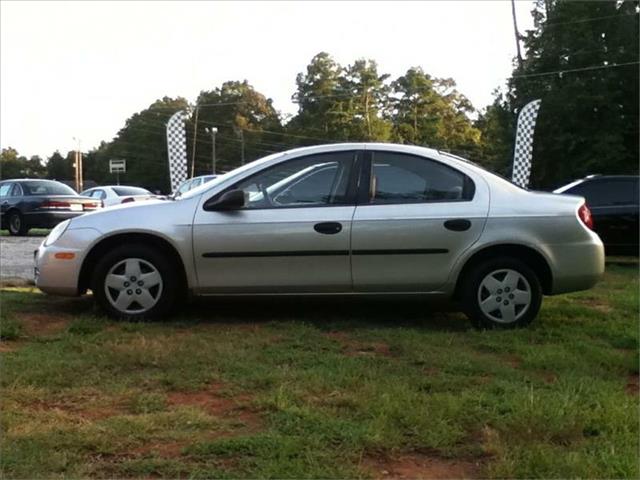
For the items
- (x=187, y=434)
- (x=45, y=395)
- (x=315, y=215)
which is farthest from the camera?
(x=315, y=215)

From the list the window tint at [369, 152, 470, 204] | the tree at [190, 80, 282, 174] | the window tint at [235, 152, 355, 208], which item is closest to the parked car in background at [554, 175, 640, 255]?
the window tint at [369, 152, 470, 204]

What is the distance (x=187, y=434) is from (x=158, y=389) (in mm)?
688

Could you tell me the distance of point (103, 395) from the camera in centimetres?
359

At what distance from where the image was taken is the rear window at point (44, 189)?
15141 millimetres

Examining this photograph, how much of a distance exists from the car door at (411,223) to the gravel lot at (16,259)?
4.09 metres

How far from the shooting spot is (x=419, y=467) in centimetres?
285

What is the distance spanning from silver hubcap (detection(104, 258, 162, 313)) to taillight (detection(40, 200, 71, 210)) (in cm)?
1054

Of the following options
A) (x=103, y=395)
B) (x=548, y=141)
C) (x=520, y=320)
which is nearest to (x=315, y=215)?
(x=520, y=320)

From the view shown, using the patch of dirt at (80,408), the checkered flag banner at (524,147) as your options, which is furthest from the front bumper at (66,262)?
the checkered flag banner at (524,147)

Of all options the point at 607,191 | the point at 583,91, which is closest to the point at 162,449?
the point at 607,191

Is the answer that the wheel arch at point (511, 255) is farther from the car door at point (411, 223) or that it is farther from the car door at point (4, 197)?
the car door at point (4, 197)

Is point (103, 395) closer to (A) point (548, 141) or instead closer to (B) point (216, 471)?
(B) point (216, 471)

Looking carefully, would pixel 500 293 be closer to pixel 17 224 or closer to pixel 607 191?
pixel 607 191

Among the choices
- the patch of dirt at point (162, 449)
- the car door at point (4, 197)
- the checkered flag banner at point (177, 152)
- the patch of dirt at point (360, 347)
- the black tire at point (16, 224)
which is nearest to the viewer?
the patch of dirt at point (162, 449)
